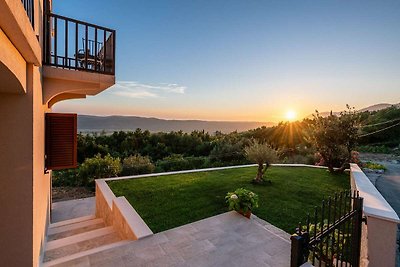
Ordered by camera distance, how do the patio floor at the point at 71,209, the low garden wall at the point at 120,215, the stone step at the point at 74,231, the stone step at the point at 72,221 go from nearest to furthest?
the low garden wall at the point at 120,215 → the stone step at the point at 74,231 → the stone step at the point at 72,221 → the patio floor at the point at 71,209

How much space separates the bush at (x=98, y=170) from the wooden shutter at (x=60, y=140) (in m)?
5.09

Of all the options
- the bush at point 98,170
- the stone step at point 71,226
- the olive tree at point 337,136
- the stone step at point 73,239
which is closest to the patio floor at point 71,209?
the stone step at point 71,226

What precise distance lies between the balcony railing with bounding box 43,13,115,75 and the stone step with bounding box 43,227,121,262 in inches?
144

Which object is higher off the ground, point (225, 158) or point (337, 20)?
point (337, 20)

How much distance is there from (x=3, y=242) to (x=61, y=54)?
3184 millimetres

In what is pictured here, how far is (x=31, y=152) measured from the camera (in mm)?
2768

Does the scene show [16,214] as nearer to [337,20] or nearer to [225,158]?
[337,20]

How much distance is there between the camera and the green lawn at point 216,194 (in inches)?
205

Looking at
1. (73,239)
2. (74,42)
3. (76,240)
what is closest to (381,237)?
(76,240)

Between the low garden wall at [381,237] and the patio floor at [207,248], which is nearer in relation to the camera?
the low garden wall at [381,237]

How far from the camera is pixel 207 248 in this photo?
Result: 3988 millimetres

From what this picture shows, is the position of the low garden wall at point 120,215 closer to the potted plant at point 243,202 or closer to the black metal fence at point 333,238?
the potted plant at point 243,202

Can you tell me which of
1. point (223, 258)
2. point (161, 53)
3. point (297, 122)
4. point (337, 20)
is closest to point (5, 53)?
point (223, 258)

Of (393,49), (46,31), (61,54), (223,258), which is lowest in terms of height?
(223,258)
